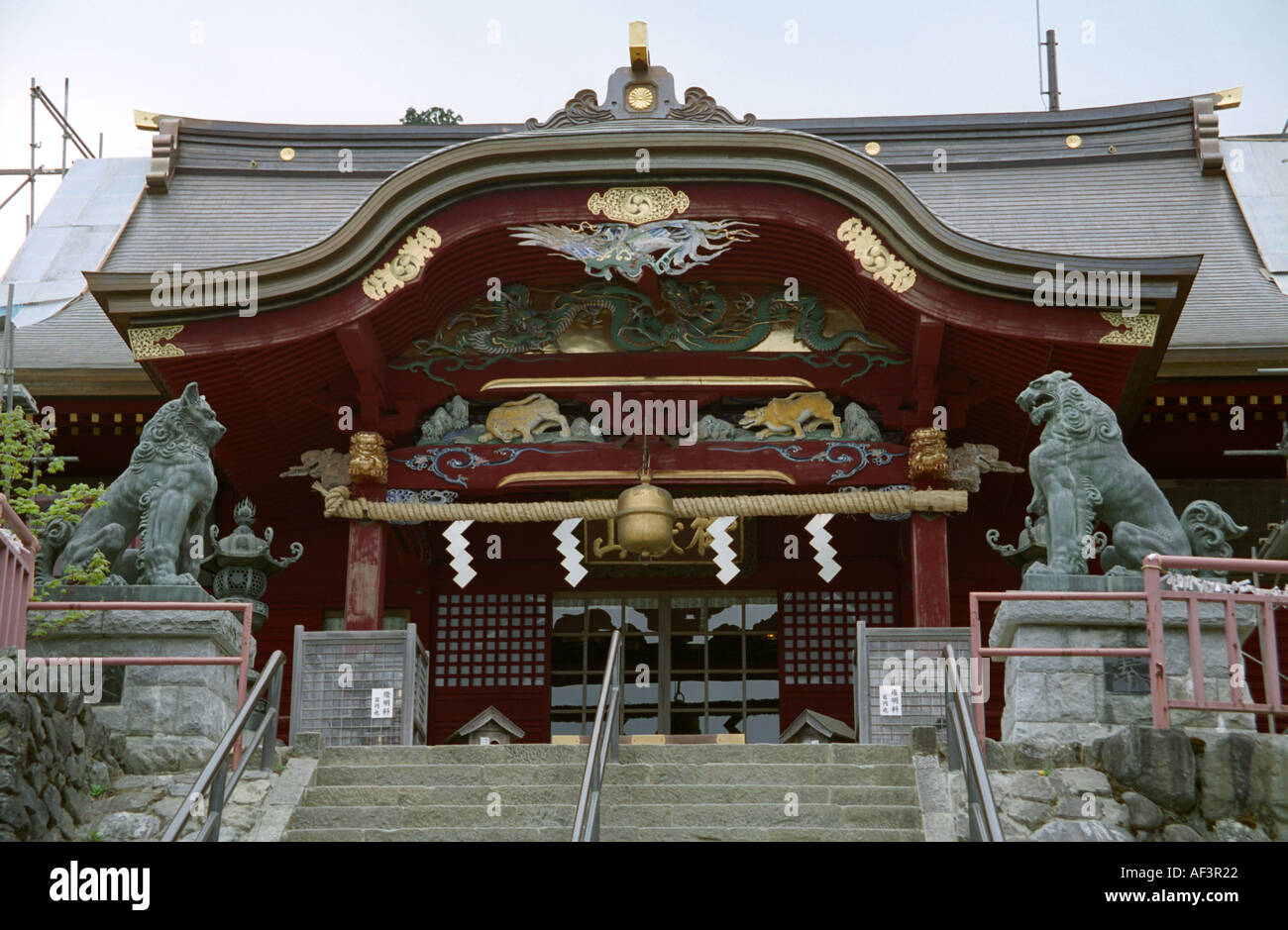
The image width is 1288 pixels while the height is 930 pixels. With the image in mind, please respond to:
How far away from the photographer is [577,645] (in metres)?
16.5

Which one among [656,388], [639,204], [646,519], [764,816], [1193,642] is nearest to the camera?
[1193,642]

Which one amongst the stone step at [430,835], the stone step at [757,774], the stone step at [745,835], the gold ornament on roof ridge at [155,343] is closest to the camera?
the stone step at [745,835]

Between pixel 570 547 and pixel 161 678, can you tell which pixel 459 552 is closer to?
pixel 570 547

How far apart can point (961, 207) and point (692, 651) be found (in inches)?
247

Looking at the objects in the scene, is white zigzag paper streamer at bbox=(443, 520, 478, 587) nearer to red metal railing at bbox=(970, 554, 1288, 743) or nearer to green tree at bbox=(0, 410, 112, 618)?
green tree at bbox=(0, 410, 112, 618)

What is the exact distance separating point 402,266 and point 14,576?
192 inches

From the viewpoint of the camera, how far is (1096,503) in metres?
11.4

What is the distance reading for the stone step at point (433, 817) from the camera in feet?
34.0

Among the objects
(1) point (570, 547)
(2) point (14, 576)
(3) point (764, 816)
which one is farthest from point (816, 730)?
(2) point (14, 576)

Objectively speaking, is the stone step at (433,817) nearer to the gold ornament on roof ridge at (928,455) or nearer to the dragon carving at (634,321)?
the gold ornament on roof ridge at (928,455)

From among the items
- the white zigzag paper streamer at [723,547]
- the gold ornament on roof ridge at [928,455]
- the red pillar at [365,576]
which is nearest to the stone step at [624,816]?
the red pillar at [365,576]

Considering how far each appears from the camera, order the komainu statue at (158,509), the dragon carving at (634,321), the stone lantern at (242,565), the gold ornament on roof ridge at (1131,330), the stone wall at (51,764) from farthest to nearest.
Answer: the dragon carving at (634,321) → the stone lantern at (242,565) → the gold ornament on roof ridge at (1131,330) → the komainu statue at (158,509) → the stone wall at (51,764)

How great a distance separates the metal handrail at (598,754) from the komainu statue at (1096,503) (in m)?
2.81

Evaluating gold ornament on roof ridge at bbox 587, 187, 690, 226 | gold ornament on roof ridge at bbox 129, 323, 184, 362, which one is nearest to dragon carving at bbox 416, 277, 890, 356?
gold ornament on roof ridge at bbox 587, 187, 690, 226
